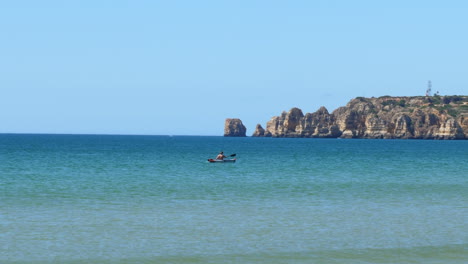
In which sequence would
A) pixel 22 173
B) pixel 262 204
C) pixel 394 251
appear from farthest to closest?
pixel 22 173 → pixel 262 204 → pixel 394 251

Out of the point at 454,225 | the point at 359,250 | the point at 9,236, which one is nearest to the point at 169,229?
the point at 9,236

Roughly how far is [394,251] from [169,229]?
8.46 meters

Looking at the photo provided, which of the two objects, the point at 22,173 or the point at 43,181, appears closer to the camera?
the point at 43,181

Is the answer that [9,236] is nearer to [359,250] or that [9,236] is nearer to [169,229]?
[169,229]

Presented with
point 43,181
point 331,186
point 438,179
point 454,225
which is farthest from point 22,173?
point 454,225

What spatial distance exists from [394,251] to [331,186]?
2414cm

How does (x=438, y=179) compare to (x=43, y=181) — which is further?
(x=438, y=179)

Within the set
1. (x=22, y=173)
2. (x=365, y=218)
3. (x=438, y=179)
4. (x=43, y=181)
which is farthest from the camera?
(x=22, y=173)

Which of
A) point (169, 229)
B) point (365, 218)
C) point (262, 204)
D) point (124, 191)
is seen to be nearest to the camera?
point (169, 229)

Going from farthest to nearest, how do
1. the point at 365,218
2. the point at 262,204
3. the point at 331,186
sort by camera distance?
1. the point at 331,186
2. the point at 262,204
3. the point at 365,218

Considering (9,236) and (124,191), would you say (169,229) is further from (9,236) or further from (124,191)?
(124,191)

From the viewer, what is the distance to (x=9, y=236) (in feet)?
76.8

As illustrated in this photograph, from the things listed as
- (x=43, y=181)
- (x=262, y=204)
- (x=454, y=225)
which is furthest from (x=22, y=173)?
(x=454, y=225)

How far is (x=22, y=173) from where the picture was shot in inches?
2250
